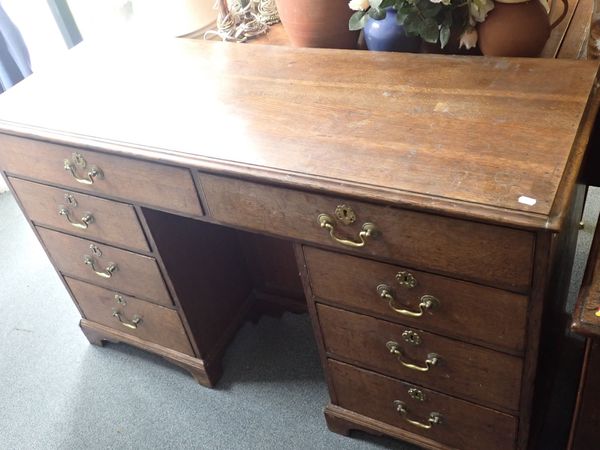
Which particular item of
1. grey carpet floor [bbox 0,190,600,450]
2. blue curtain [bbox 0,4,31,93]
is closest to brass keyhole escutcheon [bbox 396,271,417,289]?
grey carpet floor [bbox 0,190,600,450]

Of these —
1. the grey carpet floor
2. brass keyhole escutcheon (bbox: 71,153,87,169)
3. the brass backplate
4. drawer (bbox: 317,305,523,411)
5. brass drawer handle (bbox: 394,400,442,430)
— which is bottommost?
the grey carpet floor

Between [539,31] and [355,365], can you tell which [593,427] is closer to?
[355,365]

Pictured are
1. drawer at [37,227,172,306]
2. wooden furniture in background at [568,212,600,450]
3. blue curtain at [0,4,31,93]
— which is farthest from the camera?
blue curtain at [0,4,31,93]

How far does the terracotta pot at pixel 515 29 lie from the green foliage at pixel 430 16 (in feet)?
0.15

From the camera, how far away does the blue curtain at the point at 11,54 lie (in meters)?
2.13

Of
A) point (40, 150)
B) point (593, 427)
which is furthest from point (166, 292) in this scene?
point (593, 427)

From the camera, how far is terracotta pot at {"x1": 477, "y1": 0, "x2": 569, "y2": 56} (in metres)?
1.02

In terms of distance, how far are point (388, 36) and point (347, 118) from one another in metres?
0.27

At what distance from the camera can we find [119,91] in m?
1.24

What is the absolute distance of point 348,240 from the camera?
941mm

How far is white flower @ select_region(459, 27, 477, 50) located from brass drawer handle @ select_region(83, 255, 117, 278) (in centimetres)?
89

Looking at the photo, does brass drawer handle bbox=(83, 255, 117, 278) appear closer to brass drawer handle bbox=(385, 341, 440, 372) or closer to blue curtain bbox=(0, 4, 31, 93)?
brass drawer handle bbox=(385, 341, 440, 372)

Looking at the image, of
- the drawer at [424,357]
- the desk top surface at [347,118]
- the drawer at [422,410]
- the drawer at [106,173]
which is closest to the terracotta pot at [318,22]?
the desk top surface at [347,118]

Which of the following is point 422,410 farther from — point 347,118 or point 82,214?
point 82,214
